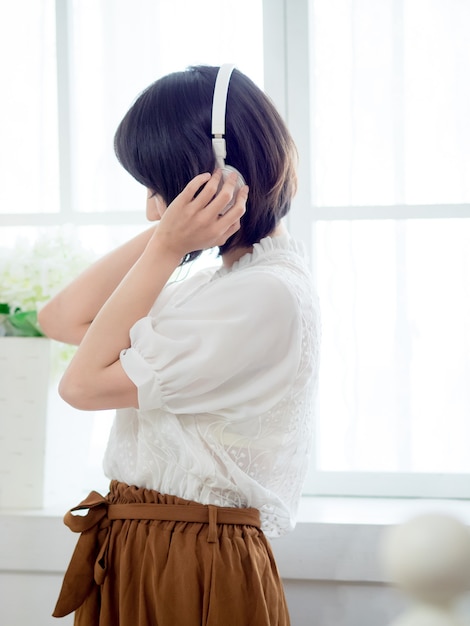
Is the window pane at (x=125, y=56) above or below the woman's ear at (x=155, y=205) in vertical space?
above

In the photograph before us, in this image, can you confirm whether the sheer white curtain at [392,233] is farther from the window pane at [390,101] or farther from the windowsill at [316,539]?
the windowsill at [316,539]

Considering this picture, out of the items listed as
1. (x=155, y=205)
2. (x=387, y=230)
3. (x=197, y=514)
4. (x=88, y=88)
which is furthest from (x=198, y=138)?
(x=88, y=88)

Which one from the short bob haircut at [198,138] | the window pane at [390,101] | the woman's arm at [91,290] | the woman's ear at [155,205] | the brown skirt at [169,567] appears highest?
the window pane at [390,101]

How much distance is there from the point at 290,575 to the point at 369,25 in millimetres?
1190

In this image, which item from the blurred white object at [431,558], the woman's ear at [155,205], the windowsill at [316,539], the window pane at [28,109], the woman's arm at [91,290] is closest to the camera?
the blurred white object at [431,558]

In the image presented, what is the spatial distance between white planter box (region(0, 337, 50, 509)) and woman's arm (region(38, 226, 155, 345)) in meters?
0.29

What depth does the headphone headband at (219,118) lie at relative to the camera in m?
0.94

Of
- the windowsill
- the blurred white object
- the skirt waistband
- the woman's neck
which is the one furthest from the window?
the blurred white object

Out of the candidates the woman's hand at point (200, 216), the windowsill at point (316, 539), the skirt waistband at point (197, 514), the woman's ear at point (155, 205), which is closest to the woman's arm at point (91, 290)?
the woman's ear at point (155, 205)

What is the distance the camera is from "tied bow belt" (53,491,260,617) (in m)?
0.99

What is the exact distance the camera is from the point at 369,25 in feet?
5.19

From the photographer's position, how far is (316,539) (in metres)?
1.37

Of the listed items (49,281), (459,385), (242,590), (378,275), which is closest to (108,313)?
(242,590)

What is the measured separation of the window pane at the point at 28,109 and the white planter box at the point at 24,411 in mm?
437
